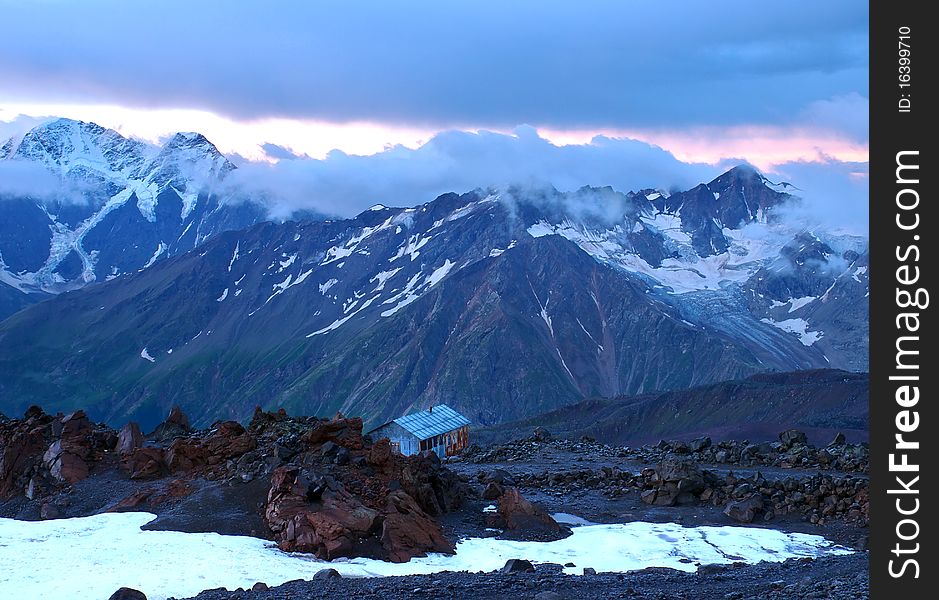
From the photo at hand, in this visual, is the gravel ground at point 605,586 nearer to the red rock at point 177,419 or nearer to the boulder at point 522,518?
the boulder at point 522,518

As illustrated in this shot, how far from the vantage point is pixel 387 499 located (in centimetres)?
3528

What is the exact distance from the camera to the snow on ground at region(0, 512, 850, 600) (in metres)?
26.5

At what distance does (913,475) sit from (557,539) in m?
23.6

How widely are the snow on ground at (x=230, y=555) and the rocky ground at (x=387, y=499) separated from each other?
1.06 m

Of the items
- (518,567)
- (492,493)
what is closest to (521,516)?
(492,493)

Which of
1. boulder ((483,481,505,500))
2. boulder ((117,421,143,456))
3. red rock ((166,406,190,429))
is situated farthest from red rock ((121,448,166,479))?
boulder ((483,481,505,500))

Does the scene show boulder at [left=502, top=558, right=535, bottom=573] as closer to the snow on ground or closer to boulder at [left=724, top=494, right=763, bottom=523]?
the snow on ground

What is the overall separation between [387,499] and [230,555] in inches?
284

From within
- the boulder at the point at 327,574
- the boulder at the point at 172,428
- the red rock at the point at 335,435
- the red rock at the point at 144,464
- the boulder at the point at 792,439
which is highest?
the red rock at the point at 335,435

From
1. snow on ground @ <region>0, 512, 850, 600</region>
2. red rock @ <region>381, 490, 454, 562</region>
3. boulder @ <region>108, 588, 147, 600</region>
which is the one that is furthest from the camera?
red rock @ <region>381, 490, 454, 562</region>

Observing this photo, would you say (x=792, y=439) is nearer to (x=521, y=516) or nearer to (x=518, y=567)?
(x=521, y=516)

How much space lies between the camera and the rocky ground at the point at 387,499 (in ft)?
84.3

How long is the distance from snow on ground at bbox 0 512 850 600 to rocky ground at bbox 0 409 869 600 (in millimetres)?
1061

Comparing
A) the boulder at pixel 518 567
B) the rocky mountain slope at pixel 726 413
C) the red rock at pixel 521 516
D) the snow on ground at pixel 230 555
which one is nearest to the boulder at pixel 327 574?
the snow on ground at pixel 230 555
